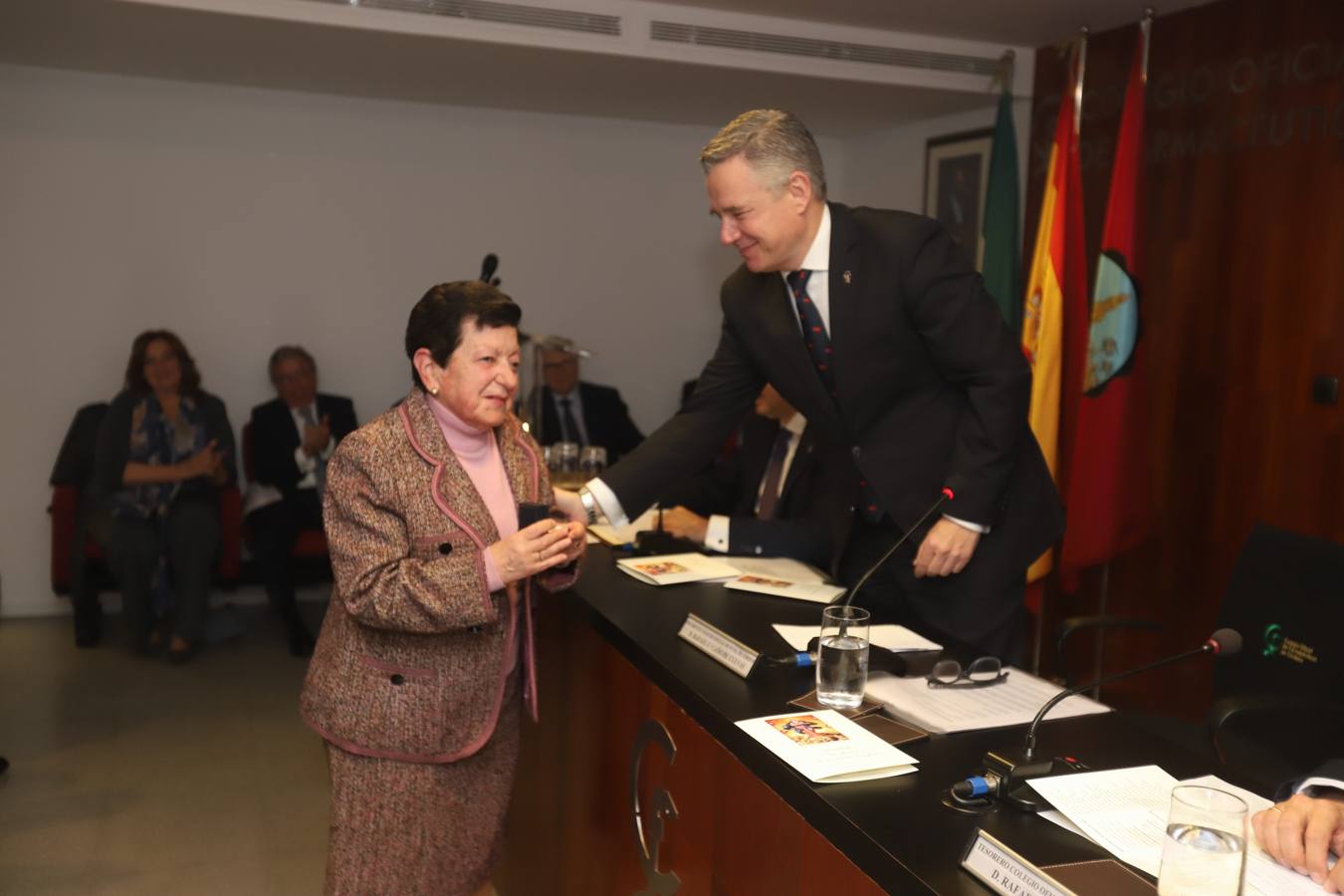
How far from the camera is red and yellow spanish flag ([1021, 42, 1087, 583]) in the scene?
14.2 feet

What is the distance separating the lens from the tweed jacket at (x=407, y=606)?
73.2 inches

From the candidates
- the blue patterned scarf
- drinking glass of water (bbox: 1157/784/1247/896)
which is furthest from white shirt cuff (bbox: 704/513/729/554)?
the blue patterned scarf

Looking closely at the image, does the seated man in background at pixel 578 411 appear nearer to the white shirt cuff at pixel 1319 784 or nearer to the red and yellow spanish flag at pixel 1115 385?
the red and yellow spanish flag at pixel 1115 385

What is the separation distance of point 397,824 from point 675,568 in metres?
0.89

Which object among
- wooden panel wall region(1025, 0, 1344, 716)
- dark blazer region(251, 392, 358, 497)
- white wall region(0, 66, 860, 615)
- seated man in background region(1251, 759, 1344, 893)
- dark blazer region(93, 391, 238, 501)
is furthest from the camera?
white wall region(0, 66, 860, 615)

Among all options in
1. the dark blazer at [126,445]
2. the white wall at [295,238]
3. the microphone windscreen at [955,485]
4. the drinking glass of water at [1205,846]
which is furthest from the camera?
the white wall at [295,238]

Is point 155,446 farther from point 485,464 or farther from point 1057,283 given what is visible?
point 1057,283

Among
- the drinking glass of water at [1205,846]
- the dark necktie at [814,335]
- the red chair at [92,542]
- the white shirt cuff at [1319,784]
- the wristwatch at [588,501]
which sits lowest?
the red chair at [92,542]

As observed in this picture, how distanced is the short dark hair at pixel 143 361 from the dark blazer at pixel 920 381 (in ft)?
11.6

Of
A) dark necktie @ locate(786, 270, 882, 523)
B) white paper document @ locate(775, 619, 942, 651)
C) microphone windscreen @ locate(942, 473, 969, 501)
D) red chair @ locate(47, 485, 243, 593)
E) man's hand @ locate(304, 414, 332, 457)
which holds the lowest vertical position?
red chair @ locate(47, 485, 243, 593)

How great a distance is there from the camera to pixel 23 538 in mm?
5555

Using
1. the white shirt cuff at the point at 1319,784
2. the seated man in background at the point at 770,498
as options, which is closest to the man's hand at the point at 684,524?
the seated man in background at the point at 770,498

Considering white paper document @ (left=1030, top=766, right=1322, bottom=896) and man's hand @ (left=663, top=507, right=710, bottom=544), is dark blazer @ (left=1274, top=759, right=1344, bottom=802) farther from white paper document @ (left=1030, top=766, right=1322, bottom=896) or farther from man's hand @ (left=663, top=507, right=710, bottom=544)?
man's hand @ (left=663, top=507, right=710, bottom=544)

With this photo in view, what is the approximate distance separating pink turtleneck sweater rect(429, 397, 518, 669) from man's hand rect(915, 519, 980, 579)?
81 cm
